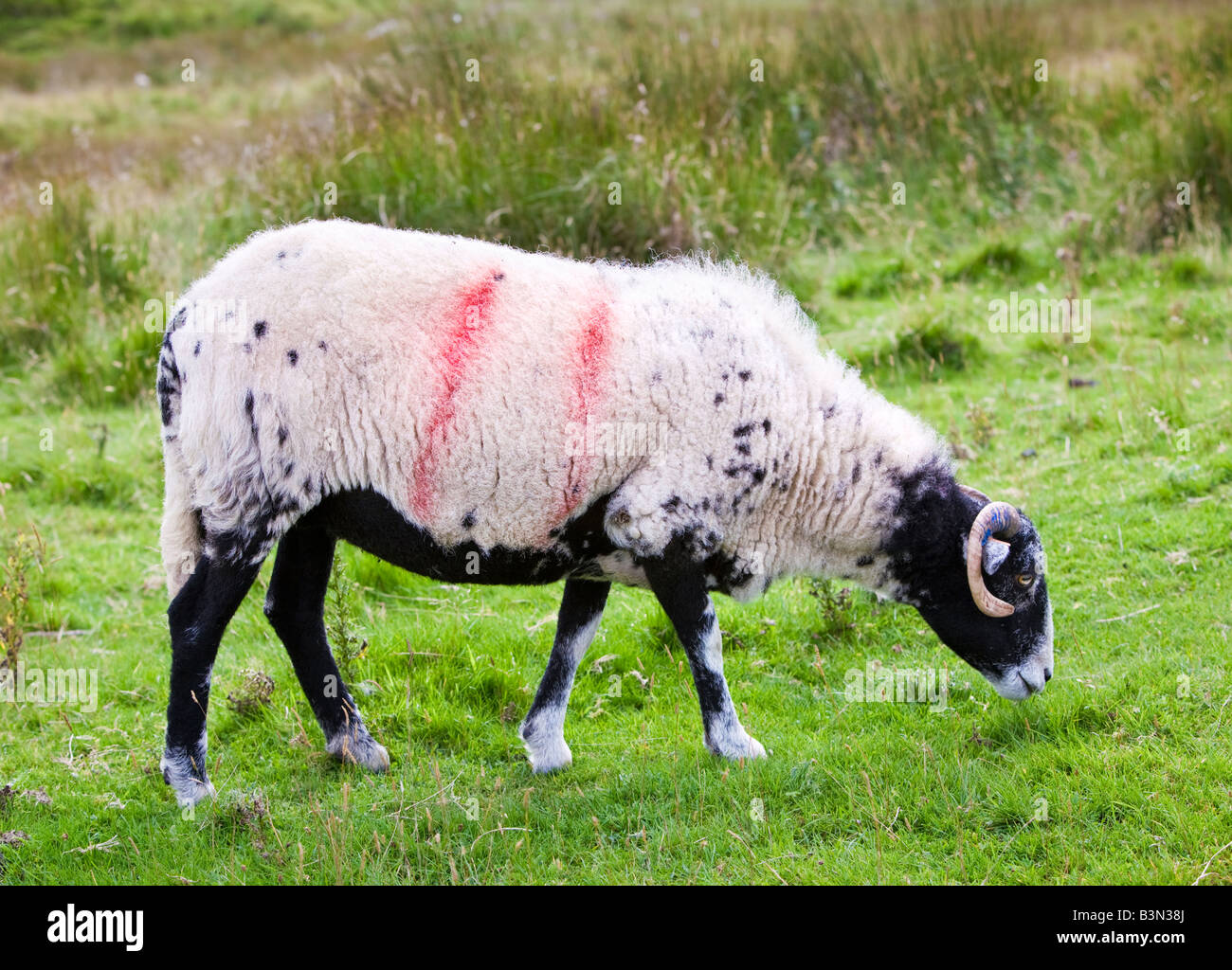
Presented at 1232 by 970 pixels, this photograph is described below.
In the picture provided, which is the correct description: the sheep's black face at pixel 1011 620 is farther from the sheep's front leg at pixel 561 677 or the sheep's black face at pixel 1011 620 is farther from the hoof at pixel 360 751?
the hoof at pixel 360 751

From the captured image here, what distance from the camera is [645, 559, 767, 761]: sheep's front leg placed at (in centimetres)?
470

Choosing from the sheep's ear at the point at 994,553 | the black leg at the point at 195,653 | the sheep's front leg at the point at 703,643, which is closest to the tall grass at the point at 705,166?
the black leg at the point at 195,653

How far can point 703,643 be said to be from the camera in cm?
474

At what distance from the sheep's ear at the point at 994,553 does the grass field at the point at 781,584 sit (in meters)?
0.68

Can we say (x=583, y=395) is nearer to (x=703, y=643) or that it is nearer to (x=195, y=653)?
(x=703, y=643)

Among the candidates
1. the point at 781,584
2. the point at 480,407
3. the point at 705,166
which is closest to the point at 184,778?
the point at 480,407

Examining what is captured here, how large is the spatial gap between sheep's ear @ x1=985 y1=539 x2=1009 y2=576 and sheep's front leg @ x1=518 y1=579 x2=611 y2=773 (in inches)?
63.2

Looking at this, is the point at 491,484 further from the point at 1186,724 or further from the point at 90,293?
the point at 90,293

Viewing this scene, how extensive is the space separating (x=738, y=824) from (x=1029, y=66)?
10.6m

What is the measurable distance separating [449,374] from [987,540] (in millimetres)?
2261

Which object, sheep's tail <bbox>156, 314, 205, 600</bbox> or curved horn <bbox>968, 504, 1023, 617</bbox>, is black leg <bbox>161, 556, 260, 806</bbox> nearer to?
sheep's tail <bbox>156, 314, 205, 600</bbox>

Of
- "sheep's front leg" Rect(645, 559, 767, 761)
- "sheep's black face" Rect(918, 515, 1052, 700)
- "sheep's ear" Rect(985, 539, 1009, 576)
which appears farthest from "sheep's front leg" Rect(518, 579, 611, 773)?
"sheep's ear" Rect(985, 539, 1009, 576)

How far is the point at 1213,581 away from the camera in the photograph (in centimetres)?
581

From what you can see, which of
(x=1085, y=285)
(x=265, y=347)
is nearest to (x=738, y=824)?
(x=265, y=347)
